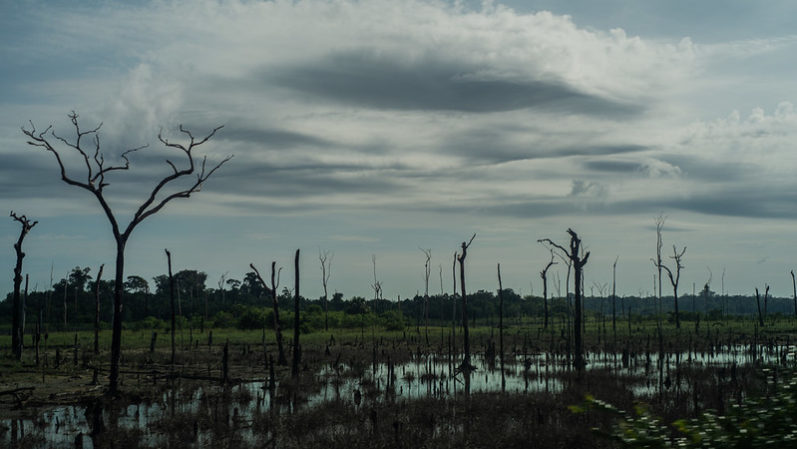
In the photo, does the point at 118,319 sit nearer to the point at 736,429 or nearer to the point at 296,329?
the point at 296,329

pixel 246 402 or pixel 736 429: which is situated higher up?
pixel 736 429

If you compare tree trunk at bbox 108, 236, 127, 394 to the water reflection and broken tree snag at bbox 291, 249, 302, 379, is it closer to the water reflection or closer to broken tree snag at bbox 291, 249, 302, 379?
the water reflection

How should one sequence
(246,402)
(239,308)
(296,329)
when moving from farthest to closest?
(239,308) < (296,329) < (246,402)

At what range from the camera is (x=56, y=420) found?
1912cm

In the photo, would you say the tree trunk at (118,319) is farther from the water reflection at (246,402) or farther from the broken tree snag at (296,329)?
the broken tree snag at (296,329)

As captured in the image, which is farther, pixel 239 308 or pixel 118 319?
pixel 239 308

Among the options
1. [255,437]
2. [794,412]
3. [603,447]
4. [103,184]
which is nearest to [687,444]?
[794,412]

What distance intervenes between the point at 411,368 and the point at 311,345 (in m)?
15.4

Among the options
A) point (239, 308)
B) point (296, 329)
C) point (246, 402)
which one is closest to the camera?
point (246, 402)

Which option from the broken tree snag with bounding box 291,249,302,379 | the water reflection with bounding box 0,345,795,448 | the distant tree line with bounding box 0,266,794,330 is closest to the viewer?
the water reflection with bounding box 0,345,795,448

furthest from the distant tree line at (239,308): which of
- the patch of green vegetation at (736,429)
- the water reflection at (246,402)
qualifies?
the patch of green vegetation at (736,429)

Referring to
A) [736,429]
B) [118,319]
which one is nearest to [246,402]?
[118,319]

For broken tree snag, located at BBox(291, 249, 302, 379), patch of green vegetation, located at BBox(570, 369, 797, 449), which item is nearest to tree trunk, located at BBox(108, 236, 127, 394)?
broken tree snag, located at BBox(291, 249, 302, 379)

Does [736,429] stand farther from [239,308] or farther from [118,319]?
[239,308]
